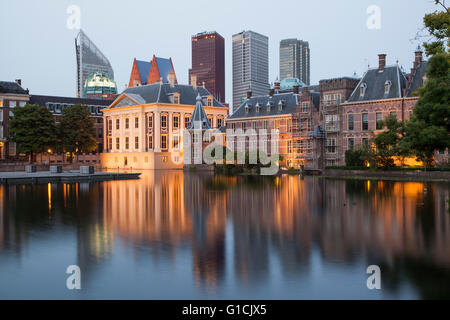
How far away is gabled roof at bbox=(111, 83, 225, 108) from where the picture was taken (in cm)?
9888

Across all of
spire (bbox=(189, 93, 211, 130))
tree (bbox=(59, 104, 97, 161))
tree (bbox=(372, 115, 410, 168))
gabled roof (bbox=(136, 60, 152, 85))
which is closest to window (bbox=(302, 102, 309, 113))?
tree (bbox=(372, 115, 410, 168))

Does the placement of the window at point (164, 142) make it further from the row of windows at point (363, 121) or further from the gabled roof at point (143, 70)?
the gabled roof at point (143, 70)

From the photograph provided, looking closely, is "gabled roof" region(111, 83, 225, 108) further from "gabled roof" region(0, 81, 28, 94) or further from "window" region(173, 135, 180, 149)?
"gabled roof" region(0, 81, 28, 94)

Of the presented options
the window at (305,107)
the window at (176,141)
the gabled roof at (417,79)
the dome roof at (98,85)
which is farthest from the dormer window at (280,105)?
the dome roof at (98,85)

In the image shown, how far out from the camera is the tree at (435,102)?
64.2ft

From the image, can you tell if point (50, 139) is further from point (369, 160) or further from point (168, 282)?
A: point (168, 282)

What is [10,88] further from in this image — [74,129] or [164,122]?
[164,122]

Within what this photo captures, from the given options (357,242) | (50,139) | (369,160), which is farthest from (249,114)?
(357,242)

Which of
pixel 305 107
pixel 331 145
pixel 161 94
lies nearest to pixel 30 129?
pixel 161 94

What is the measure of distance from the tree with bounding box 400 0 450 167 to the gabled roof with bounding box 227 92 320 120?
54141mm

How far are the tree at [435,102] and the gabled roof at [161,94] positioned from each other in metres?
80.1

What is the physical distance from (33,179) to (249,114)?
4197 cm

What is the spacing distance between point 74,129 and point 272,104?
4262cm

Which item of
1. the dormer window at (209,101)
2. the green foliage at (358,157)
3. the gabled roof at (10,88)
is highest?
the gabled roof at (10,88)
